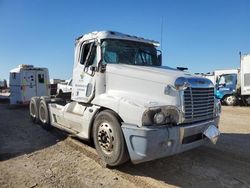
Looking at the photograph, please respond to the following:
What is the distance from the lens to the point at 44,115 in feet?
30.6

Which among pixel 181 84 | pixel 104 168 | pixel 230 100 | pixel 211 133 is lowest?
pixel 104 168

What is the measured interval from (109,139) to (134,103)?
3.20ft

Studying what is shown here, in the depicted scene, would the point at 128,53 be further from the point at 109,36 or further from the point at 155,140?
the point at 155,140

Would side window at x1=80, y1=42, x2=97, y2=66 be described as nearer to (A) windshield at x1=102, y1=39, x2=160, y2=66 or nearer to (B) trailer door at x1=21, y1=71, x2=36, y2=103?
(A) windshield at x1=102, y1=39, x2=160, y2=66

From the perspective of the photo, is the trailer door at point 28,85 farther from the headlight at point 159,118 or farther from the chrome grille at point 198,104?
the headlight at point 159,118

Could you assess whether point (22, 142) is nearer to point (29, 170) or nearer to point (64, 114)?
point (64, 114)

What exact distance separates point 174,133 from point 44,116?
578 centimetres

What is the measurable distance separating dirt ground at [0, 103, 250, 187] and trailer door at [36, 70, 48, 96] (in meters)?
9.41

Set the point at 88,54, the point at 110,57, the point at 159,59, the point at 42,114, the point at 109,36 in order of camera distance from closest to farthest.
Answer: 1. the point at 110,57
2. the point at 109,36
3. the point at 88,54
4. the point at 159,59
5. the point at 42,114

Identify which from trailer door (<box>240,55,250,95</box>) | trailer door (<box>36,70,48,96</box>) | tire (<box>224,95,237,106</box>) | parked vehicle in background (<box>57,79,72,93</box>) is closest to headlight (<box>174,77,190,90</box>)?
parked vehicle in background (<box>57,79,72,93</box>)

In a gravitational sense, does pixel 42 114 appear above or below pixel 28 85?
below

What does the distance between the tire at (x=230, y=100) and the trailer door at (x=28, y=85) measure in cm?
1445

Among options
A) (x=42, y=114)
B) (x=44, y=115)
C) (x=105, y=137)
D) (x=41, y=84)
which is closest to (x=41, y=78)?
(x=41, y=84)

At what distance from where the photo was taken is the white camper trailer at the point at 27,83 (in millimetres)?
16125
